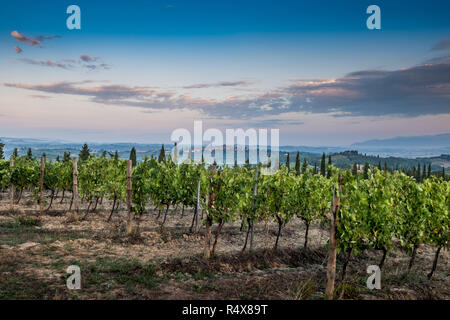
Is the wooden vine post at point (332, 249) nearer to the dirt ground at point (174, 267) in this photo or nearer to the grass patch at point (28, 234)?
the dirt ground at point (174, 267)

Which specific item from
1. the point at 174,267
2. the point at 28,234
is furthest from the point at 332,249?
the point at 28,234

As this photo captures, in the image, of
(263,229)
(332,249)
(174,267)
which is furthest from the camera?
(263,229)

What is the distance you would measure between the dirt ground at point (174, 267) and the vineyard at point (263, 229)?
0.18 feet

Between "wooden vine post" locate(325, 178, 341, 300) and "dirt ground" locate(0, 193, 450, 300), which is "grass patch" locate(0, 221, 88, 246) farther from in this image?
"wooden vine post" locate(325, 178, 341, 300)

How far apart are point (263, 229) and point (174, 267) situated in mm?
7965

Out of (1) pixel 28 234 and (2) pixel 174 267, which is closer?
(2) pixel 174 267

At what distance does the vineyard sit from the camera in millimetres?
7621

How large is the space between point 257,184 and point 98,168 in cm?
1017

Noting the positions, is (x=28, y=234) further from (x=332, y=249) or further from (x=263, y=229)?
(x=332, y=249)

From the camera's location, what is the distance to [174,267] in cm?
869

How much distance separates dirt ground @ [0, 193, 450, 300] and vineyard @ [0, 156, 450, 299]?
5 cm

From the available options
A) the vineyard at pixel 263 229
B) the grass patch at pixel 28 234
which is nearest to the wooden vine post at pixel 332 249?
the vineyard at pixel 263 229
